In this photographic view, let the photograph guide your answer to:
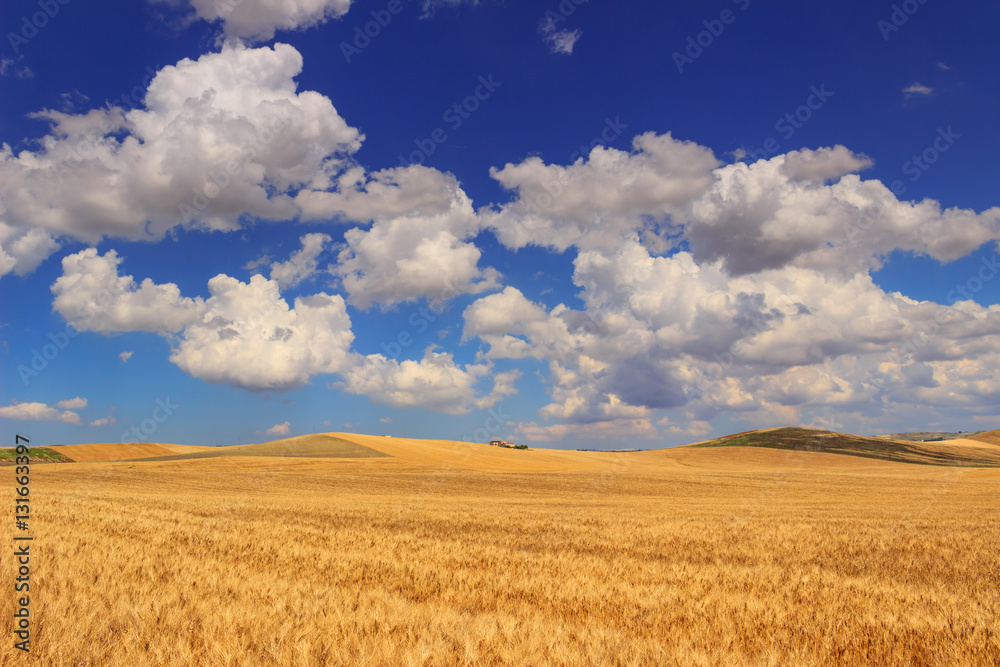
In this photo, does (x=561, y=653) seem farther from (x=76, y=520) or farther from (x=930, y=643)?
(x=76, y=520)

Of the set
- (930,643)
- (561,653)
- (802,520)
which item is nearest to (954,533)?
(802,520)

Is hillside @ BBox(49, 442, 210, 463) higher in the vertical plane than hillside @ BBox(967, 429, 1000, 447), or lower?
higher

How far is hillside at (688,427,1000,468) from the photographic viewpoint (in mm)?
108938

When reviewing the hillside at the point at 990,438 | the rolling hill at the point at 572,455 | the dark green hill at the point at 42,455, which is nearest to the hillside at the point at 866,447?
the rolling hill at the point at 572,455

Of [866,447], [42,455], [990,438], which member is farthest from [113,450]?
[990,438]

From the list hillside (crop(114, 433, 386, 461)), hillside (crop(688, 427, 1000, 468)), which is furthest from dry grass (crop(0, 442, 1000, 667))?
hillside (crop(688, 427, 1000, 468))

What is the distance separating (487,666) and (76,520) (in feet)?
41.7

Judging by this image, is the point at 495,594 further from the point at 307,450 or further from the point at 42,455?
the point at 42,455

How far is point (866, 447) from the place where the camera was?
119m

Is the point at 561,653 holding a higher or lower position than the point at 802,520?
higher

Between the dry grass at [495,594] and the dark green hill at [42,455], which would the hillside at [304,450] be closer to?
the dark green hill at [42,455]

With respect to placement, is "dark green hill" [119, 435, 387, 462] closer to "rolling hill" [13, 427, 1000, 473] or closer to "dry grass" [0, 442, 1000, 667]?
"rolling hill" [13, 427, 1000, 473]

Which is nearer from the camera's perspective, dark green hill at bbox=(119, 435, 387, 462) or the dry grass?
the dry grass

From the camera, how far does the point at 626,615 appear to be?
22.5ft
